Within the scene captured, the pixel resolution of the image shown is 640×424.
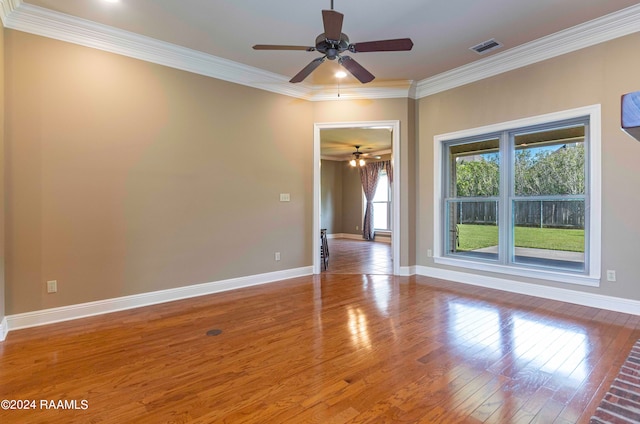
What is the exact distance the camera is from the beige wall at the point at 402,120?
5.14 m

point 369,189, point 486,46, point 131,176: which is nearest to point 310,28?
point 486,46

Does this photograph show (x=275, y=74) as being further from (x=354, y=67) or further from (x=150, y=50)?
(x=354, y=67)

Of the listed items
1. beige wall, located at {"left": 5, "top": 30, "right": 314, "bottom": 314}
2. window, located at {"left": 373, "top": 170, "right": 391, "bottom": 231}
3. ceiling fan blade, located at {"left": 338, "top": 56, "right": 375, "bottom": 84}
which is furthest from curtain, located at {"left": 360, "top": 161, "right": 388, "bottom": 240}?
ceiling fan blade, located at {"left": 338, "top": 56, "right": 375, "bottom": 84}

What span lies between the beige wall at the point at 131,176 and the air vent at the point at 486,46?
2.71 metres

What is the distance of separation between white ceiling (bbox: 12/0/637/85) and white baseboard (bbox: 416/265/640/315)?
9.82 feet

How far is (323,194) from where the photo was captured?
36.0 feet

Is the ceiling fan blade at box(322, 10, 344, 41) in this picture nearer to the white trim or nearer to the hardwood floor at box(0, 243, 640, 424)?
the hardwood floor at box(0, 243, 640, 424)

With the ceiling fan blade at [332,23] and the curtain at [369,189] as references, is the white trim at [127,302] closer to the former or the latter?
the ceiling fan blade at [332,23]

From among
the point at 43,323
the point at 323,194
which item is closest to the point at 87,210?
the point at 43,323

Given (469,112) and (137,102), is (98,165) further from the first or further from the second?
(469,112)

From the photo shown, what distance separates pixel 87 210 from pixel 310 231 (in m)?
3.02

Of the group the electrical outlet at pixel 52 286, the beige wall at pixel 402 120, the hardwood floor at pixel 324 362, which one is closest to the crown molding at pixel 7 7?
the electrical outlet at pixel 52 286

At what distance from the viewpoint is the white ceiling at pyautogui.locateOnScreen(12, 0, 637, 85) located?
3039mm

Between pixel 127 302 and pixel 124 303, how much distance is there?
30 millimetres
